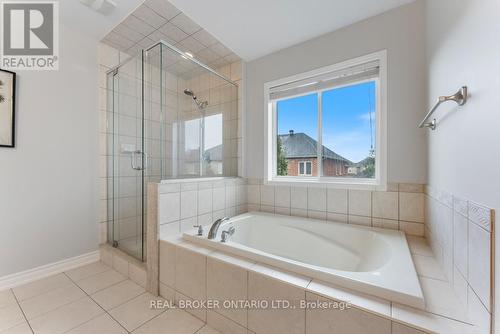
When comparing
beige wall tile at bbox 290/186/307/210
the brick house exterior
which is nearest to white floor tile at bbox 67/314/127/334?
beige wall tile at bbox 290/186/307/210

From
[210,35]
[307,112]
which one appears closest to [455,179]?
[307,112]

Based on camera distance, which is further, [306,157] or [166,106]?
[306,157]

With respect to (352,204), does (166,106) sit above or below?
above

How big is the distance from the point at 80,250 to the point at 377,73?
3273 millimetres

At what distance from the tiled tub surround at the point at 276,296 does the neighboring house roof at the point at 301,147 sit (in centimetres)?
100

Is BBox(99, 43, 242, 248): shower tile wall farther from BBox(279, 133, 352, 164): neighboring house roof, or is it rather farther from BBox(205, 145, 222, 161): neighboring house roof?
BBox(279, 133, 352, 164): neighboring house roof

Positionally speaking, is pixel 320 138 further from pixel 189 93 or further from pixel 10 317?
pixel 10 317

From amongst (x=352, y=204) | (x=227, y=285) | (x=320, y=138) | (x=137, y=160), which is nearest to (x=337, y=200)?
(x=352, y=204)

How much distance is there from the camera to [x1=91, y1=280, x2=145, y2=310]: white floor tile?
4.68 feet

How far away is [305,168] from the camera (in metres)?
2.18

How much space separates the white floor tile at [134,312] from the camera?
4.09 feet

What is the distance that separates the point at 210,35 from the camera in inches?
79.9

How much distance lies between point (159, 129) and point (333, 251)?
1.84m

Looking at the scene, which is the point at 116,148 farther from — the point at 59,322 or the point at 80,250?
the point at 59,322
